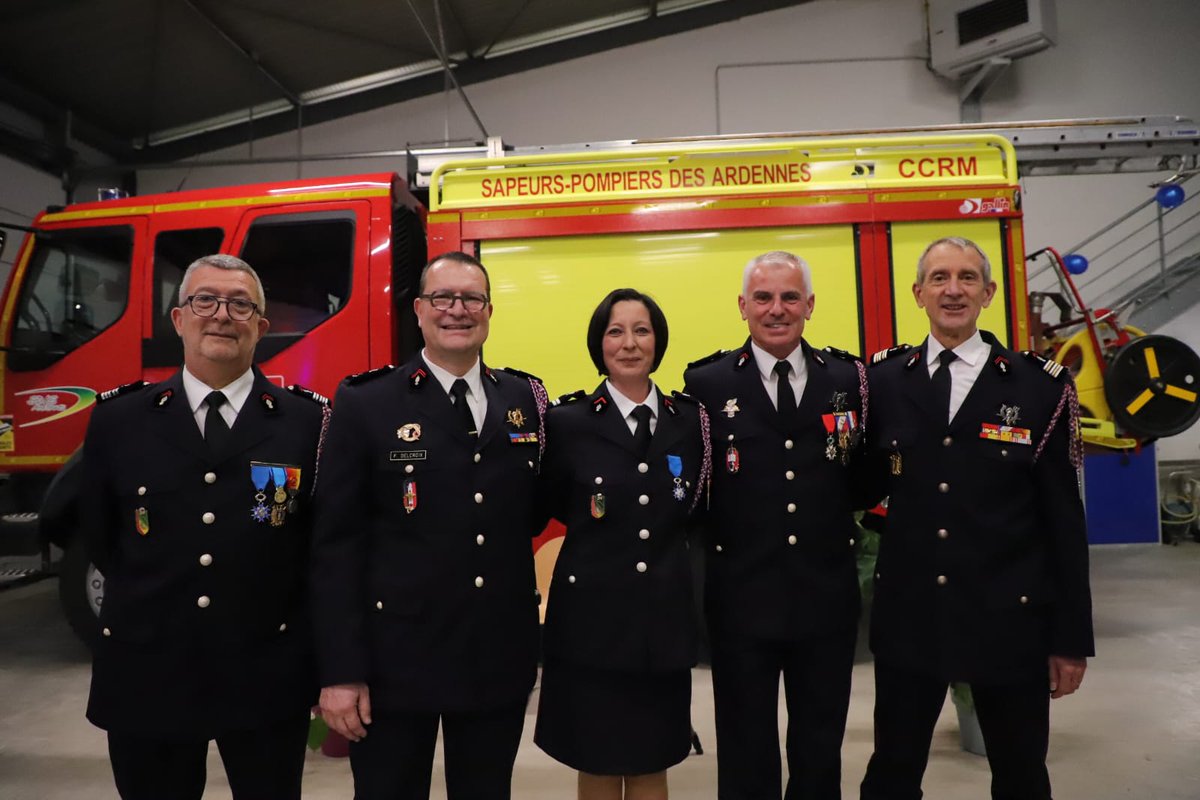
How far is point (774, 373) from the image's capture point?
81.4 inches

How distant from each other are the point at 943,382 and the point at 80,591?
450 cm

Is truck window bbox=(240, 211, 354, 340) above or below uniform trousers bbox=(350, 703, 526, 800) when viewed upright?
above

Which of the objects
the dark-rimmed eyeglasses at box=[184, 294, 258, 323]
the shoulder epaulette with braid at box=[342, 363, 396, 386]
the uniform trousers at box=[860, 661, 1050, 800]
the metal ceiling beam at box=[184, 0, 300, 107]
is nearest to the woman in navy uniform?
the shoulder epaulette with braid at box=[342, 363, 396, 386]

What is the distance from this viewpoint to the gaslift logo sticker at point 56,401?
4012mm

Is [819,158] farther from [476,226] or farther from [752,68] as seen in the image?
[752,68]

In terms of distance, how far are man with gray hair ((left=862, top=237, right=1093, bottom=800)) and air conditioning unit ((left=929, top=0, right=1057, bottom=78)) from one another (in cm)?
842

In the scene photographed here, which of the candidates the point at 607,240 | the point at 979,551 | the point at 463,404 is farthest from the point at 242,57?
the point at 979,551

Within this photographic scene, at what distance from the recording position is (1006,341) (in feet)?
11.4

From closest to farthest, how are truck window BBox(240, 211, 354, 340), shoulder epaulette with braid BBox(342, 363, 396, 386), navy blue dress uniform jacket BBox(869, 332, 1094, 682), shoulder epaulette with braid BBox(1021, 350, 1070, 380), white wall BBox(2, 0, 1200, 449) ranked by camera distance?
shoulder epaulette with braid BBox(342, 363, 396, 386) → navy blue dress uniform jacket BBox(869, 332, 1094, 682) → shoulder epaulette with braid BBox(1021, 350, 1070, 380) → truck window BBox(240, 211, 354, 340) → white wall BBox(2, 0, 1200, 449)

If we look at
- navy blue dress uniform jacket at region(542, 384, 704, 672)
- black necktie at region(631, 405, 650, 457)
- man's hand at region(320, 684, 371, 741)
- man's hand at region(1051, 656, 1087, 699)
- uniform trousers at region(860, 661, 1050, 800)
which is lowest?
uniform trousers at region(860, 661, 1050, 800)

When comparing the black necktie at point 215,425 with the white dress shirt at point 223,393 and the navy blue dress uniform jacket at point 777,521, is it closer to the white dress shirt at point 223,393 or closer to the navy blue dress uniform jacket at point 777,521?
the white dress shirt at point 223,393

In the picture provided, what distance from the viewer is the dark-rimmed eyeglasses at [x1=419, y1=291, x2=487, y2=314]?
1.72 meters

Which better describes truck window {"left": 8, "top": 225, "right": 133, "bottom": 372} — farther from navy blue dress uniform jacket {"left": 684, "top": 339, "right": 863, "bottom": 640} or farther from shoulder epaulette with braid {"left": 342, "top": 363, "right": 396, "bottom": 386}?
navy blue dress uniform jacket {"left": 684, "top": 339, "right": 863, "bottom": 640}

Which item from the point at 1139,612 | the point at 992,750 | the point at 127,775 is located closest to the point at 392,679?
the point at 127,775
